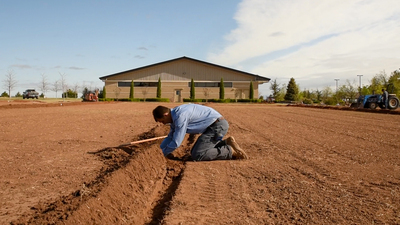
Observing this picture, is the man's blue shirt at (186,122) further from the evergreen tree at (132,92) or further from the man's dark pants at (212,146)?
the evergreen tree at (132,92)

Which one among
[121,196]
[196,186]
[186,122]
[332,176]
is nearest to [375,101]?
[332,176]

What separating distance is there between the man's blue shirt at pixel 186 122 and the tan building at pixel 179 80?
54.6 metres

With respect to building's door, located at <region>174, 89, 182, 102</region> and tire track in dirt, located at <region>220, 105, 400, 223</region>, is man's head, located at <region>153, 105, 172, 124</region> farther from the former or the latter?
building's door, located at <region>174, 89, 182, 102</region>

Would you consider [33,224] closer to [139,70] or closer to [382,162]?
[382,162]

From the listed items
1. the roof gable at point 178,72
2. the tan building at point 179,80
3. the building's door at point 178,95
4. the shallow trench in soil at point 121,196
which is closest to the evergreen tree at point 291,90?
the tan building at point 179,80

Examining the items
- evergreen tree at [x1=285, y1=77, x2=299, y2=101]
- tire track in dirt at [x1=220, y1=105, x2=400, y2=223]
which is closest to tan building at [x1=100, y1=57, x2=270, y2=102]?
evergreen tree at [x1=285, y1=77, x2=299, y2=101]

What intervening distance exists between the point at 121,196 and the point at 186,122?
5.89 ft

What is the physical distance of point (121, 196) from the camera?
418 cm

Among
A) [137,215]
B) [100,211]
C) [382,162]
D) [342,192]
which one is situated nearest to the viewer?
[100,211]

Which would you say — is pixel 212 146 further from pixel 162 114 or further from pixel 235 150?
pixel 162 114

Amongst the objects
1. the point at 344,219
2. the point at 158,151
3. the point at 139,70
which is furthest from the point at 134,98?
the point at 344,219

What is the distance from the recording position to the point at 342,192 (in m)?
4.12

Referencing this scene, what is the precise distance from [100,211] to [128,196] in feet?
2.75

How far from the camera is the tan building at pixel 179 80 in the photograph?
6091 centimetres
